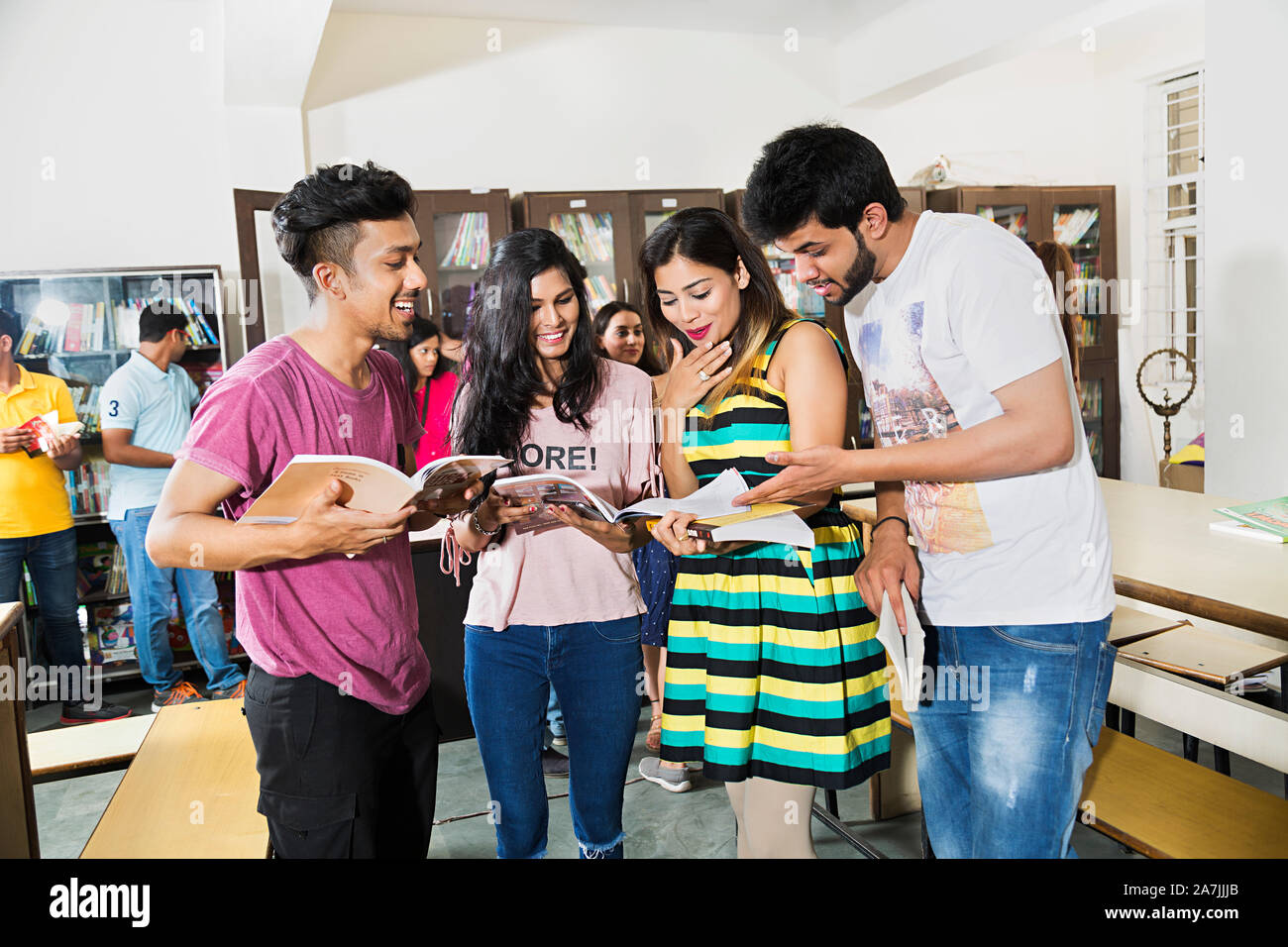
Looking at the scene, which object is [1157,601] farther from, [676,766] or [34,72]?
[34,72]

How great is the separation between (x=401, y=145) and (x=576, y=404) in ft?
12.9

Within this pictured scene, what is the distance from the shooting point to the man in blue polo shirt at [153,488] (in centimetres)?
403

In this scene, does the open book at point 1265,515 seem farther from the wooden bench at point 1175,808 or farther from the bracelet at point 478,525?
the bracelet at point 478,525

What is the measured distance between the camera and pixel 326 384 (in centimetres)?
134

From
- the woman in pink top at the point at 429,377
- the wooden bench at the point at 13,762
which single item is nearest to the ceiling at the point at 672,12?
the woman in pink top at the point at 429,377

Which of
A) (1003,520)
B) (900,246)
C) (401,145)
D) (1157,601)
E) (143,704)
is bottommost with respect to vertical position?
(143,704)

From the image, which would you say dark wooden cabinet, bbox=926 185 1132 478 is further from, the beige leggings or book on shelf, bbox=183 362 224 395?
the beige leggings

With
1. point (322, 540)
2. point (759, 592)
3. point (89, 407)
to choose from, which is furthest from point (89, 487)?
point (759, 592)

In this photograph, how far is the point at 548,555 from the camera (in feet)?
5.63

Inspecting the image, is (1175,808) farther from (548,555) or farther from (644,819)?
(644,819)

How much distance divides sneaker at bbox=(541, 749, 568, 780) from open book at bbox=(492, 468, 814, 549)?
6.06 ft

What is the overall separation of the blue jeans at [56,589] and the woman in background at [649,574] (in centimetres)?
256

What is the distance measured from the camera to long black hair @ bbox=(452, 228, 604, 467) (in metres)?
1.76
